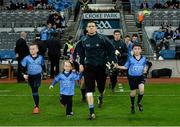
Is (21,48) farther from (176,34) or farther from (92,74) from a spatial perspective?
(176,34)

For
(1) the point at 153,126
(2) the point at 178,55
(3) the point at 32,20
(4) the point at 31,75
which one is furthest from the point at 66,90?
(3) the point at 32,20

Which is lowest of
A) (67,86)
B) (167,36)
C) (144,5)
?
(167,36)

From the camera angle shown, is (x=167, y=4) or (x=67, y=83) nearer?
(x=67, y=83)

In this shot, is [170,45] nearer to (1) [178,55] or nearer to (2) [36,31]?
(1) [178,55]

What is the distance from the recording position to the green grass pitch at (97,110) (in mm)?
13086

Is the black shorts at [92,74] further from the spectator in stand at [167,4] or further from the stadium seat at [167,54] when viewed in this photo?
the spectator in stand at [167,4]

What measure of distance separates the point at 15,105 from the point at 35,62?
83.7 inches

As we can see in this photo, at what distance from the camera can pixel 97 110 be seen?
15133 millimetres

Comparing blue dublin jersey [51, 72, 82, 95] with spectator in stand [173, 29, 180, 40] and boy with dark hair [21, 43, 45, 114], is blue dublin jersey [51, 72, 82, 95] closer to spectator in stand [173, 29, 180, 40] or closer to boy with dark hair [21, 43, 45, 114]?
boy with dark hair [21, 43, 45, 114]

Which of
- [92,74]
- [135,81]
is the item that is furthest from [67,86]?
[135,81]

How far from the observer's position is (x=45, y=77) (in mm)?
26203

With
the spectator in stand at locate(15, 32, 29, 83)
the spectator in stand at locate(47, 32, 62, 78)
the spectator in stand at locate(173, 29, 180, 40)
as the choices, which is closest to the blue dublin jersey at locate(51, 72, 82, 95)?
the spectator in stand at locate(15, 32, 29, 83)

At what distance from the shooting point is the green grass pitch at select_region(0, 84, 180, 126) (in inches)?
515

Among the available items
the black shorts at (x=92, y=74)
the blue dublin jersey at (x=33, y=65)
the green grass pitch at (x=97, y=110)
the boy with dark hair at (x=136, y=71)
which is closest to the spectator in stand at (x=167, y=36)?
the green grass pitch at (x=97, y=110)
